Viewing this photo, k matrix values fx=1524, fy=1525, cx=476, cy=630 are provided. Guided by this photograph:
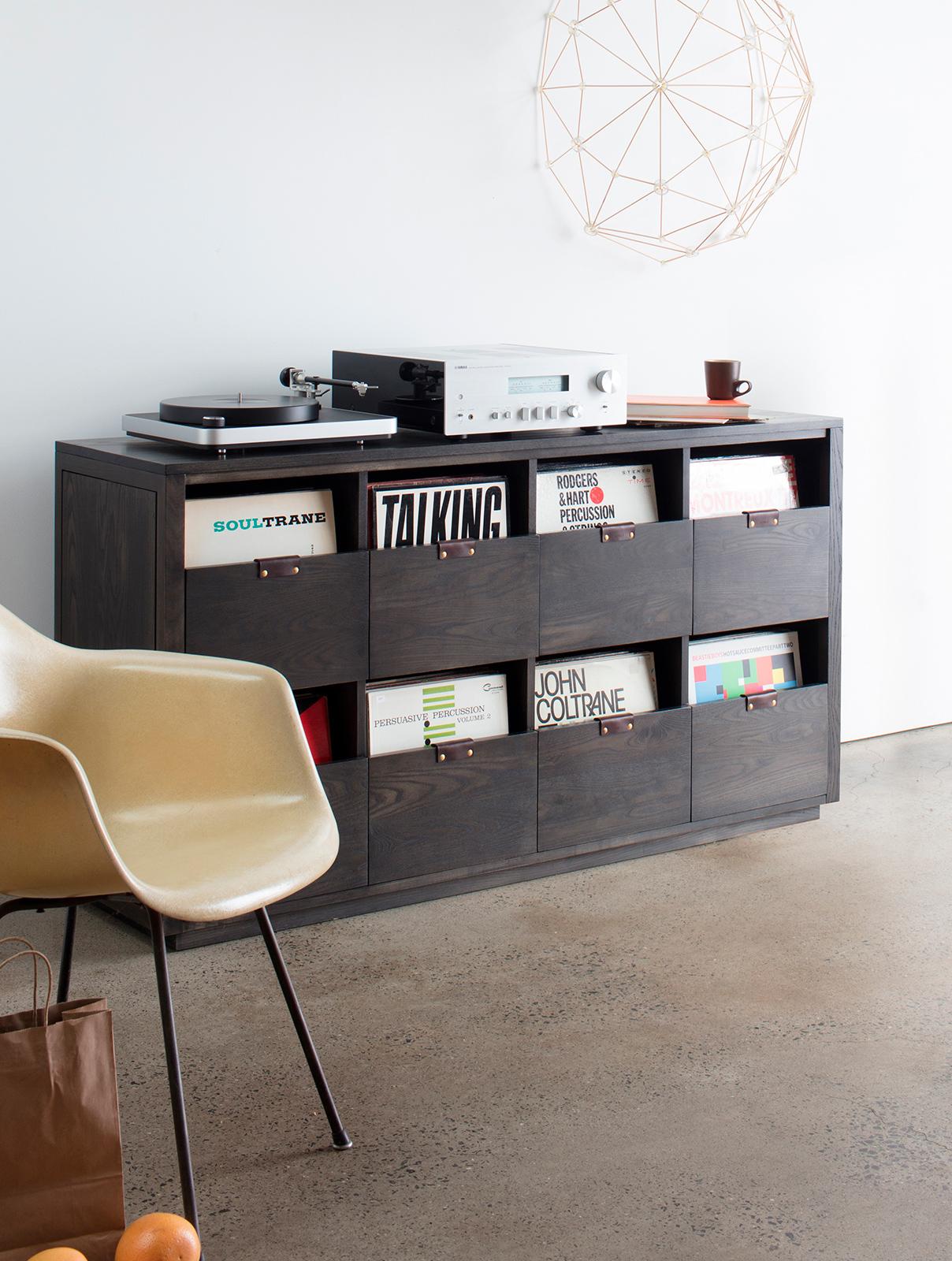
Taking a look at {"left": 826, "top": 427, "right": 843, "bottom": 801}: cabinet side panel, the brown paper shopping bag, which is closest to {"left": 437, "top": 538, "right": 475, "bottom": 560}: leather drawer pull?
{"left": 826, "top": 427, "right": 843, "bottom": 801}: cabinet side panel

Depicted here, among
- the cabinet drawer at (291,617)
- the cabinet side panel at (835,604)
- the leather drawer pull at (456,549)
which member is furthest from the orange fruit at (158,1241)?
the cabinet side panel at (835,604)

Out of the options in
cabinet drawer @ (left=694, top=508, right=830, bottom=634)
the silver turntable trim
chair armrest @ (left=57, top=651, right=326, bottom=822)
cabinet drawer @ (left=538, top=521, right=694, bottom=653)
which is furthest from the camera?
cabinet drawer @ (left=694, top=508, right=830, bottom=634)

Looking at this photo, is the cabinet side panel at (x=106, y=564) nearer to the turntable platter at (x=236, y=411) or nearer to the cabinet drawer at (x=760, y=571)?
the turntable platter at (x=236, y=411)

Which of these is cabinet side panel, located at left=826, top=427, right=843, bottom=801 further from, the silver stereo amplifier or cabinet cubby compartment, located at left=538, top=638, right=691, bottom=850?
the silver stereo amplifier

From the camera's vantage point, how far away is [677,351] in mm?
3588

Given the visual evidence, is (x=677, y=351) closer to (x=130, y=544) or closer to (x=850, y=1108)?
(x=130, y=544)

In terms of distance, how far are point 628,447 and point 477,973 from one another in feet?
3.52

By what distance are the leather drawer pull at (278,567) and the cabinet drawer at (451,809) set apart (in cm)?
39

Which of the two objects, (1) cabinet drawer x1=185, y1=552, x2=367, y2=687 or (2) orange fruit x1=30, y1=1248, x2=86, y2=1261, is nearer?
(2) orange fruit x1=30, y1=1248, x2=86, y2=1261

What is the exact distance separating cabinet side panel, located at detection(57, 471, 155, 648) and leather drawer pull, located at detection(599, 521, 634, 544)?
3.06ft

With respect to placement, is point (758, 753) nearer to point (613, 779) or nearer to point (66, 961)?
point (613, 779)

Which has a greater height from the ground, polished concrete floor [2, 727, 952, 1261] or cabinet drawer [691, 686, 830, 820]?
cabinet drawer [691, 686, 830, 820]

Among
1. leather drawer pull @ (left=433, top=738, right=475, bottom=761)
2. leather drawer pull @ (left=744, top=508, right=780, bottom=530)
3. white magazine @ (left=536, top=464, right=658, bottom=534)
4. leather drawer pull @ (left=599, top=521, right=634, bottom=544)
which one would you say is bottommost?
leather drawer pull @ (left=433, top=738, right=475, bottom=761)

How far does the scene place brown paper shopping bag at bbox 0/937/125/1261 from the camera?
1.64 m
